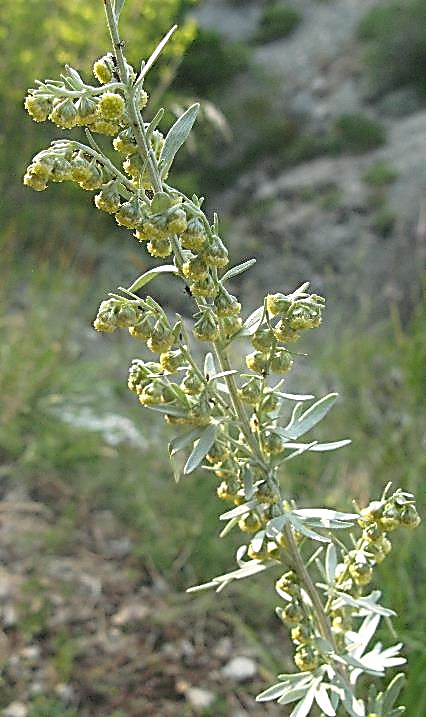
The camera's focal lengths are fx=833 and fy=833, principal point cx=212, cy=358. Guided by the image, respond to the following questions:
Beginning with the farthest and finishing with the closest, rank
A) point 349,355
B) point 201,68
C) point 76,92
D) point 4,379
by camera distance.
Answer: point 201,68, point 349,355, point 4,379, point 76,92

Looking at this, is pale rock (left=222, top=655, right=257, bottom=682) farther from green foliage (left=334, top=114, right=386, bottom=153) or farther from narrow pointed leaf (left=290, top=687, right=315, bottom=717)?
green foliage (left=334, top=114, right=386, bottom=153)

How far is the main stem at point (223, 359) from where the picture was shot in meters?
0.91

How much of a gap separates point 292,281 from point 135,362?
421cm

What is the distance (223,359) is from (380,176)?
16.5 ft

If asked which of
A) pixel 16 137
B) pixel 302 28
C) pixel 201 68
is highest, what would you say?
pixel 302 28

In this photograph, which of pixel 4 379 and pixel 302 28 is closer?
pixel 4 379

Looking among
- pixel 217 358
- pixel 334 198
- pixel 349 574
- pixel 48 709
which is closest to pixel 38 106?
pixel 217 358

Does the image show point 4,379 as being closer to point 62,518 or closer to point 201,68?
point 62,518

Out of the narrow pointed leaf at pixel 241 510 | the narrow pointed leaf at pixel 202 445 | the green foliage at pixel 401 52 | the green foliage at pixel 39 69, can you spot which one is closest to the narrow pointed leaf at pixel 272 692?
the narrow pointed leaf at pixel 241 510

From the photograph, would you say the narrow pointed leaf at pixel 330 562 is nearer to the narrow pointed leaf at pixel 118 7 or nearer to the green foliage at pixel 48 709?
the narrow pointed leaf at pixel 118 7

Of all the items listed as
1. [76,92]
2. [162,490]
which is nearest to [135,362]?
[76,92]

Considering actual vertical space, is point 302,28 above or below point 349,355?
above

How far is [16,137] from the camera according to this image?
474 cm

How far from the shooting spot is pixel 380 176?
579cm
